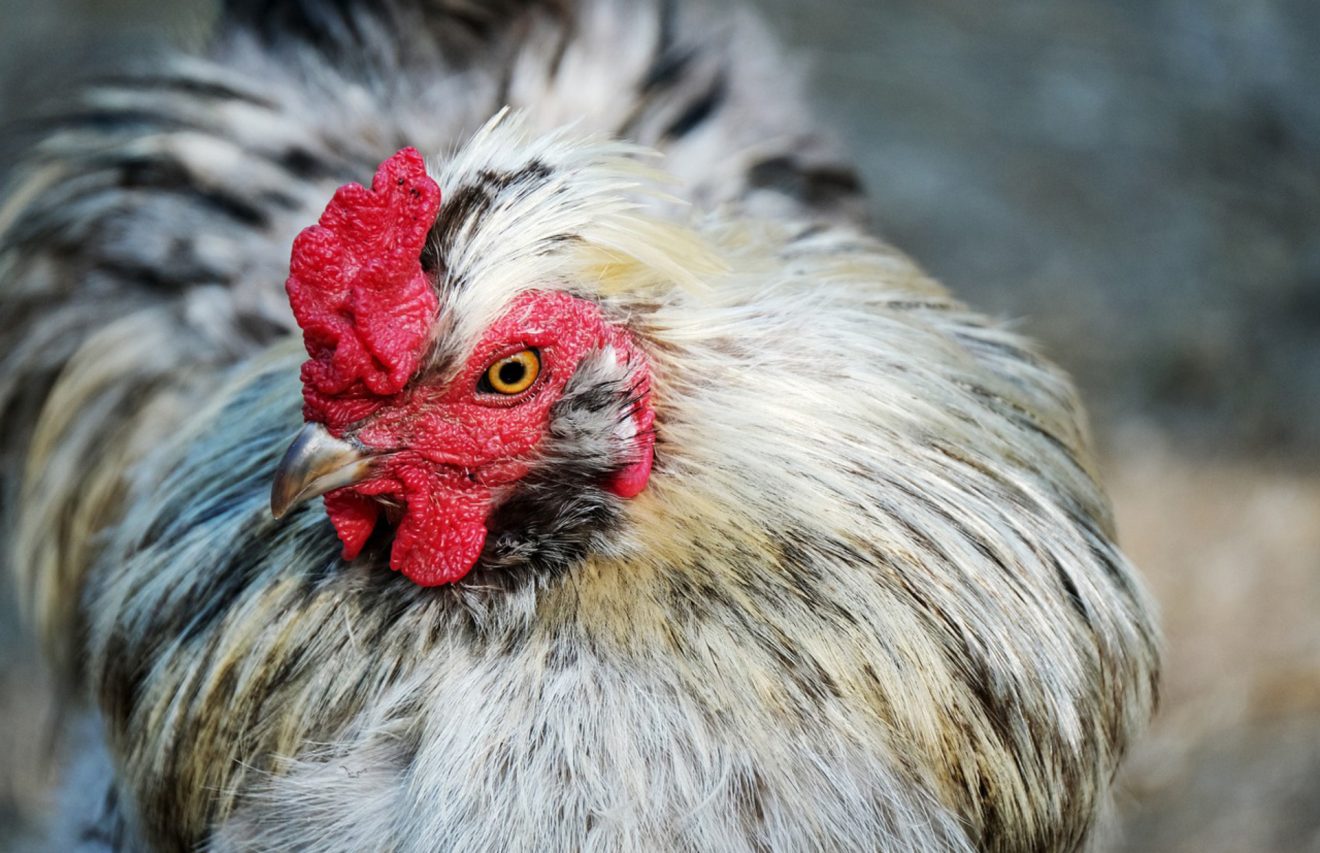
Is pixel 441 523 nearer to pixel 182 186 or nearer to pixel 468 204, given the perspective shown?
pixel 468 204

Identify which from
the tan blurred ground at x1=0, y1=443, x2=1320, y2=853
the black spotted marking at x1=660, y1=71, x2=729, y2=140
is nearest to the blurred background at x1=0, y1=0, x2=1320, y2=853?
the tan blurred ground at x1=0, y1=443, x2=1320, y2=853

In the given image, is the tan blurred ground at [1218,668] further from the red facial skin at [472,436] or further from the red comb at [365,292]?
the red comb at [365,292]

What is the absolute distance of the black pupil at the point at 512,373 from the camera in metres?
1.98

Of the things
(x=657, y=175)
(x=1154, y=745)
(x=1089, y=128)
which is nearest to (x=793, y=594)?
(x=657, y=175)

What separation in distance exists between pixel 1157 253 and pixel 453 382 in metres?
4.76

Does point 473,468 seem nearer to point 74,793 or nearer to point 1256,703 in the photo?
point 74,793

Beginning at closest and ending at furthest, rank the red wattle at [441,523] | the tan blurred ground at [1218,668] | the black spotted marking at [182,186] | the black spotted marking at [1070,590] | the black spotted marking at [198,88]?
the red wattle at [441,523] < the black spotted marking at [1070,590] < the black spotted marking at [182,186] < the black spotted marking at [198,88] < the tan blurred ground at [1218,668]

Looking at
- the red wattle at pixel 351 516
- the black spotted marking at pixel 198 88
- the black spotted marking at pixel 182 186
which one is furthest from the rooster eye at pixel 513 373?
the black spotted marking at pixel 198 88

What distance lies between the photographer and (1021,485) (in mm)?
2191

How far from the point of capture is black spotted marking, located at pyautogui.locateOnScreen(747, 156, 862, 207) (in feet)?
10.6

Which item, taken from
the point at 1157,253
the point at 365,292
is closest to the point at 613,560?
the point at 365,292

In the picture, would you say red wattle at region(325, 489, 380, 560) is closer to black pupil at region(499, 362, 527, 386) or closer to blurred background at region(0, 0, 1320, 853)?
black pupil at region(499, 362, 527, 386)

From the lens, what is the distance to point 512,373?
1.99m

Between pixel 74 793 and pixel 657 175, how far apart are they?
2.17m
